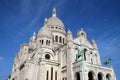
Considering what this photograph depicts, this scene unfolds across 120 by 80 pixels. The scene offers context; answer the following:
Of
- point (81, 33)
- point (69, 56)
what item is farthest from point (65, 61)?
point (81, 33)

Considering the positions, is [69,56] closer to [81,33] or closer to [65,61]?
[65,61]

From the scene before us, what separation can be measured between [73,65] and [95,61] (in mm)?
10362

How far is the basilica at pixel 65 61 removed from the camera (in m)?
34.0

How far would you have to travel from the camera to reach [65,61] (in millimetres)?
39156

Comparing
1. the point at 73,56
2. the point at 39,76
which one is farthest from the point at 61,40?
the point at 39,76

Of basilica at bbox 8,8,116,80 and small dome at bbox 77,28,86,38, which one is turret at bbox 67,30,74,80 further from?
small dome at bbox 77,28,86,38

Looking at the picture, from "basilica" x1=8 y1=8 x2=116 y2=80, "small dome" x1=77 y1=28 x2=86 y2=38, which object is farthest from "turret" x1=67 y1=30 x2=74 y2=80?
"small dome" x1=77 y1=28 x2=86 y2=38

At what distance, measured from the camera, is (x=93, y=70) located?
33.6 m

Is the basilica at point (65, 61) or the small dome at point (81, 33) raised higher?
Answer: the small dome at point (81, 33)

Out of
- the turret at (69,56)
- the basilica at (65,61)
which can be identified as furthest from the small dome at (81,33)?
the turret at (69,56)

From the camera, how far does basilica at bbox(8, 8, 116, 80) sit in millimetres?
34037

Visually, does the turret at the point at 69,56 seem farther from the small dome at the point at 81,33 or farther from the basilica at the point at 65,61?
the small dome at the point at 81,33

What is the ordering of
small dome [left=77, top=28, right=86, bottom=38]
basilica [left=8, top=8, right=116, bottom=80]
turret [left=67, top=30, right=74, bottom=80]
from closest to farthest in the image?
1. basilica [left=8, top=8, right=116, bottom=80]
2. turret [left=67, top=30, right=74, bottom=80]
3. small dome [left=77, top=28, right=86, bottom=38]

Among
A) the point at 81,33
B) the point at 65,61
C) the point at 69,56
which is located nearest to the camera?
the point at 69,56
